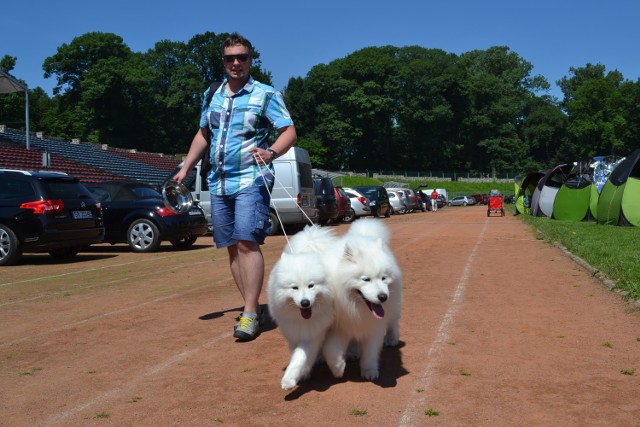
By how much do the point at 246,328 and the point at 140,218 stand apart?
11.0 m

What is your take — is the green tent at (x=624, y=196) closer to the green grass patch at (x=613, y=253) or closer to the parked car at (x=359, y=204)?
the green grass patch at (x=613, y=253)

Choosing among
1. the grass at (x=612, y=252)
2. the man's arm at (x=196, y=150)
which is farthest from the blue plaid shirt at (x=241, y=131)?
the grass at (x=612, y=252)

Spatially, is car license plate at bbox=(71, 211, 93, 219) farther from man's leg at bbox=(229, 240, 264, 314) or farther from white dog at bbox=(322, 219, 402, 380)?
white dog at bbox=(322, 219, 402, 380)

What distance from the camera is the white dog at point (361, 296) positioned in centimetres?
458

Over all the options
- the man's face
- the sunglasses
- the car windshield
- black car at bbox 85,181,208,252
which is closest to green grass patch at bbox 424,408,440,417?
the man's face

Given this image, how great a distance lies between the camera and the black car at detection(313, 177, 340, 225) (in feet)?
88.3

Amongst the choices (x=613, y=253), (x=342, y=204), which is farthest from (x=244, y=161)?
(x=342, y=204)

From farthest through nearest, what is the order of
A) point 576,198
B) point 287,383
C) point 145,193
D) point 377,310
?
point 576,198
point 145,193
point 377,310
point 287,383

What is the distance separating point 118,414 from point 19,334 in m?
3.19

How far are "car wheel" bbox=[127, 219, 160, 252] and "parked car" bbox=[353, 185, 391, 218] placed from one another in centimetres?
A: 2060

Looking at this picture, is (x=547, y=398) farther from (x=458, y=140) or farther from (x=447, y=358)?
(x=458, y=140)

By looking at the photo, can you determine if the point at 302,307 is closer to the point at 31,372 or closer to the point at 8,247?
the point at 31,372

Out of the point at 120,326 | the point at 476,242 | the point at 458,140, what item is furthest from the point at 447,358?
the point at 458,140

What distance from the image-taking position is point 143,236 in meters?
16.5
